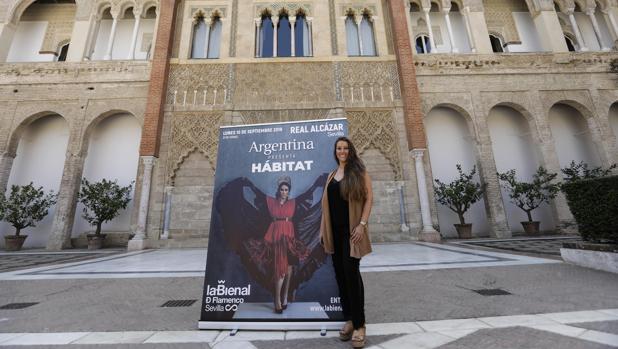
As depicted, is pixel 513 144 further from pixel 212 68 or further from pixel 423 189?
pixel 212 68

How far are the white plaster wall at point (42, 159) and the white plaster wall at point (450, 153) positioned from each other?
13354 mm

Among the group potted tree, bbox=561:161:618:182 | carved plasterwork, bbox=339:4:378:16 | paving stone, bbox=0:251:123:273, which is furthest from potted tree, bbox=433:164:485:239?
paving stone, bbox=0:251:123:273

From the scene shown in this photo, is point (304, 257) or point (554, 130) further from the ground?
point (554, 130)

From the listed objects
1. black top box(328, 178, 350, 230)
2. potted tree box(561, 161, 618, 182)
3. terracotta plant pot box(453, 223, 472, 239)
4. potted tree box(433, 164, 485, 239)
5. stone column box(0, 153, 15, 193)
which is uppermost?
stone column box(0, 153, 15, 193)

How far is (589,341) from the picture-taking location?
1467mm

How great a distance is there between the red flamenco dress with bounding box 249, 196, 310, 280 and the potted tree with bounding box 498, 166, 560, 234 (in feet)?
30.8

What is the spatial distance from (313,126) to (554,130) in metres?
12.3

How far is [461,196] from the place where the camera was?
27.3 feet

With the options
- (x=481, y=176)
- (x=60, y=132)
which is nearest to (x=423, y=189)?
(x=481, y=176)

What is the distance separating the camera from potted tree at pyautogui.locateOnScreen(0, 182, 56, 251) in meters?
8.15

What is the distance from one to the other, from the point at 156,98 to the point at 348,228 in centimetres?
869

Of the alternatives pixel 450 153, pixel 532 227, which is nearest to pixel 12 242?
pixel 450 153

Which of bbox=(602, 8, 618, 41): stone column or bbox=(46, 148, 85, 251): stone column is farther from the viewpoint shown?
bbox=(602, 8, 618, 41): stone column

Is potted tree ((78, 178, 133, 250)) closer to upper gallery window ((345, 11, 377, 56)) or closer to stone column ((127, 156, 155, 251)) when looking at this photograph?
stone column ((127, 156, 155, 251))
